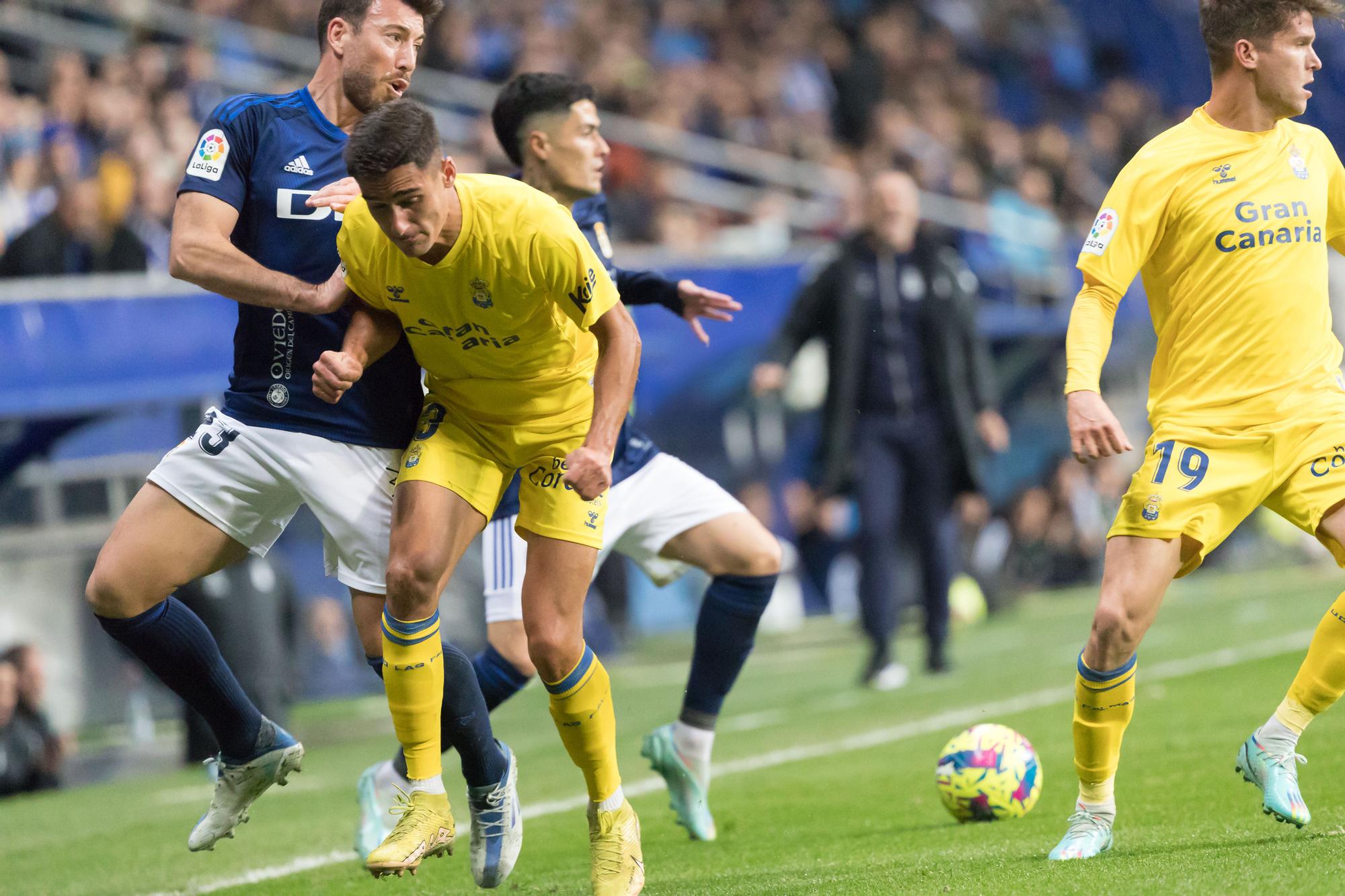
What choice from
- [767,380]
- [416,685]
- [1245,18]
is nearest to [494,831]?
[416,685]

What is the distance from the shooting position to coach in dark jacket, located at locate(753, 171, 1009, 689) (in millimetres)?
10898

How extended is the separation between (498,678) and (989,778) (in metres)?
1.79

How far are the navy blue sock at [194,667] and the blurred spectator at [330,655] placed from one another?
590 cm

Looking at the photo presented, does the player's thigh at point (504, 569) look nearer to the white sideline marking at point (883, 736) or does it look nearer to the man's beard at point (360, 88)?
the white sideline marking at point (883, 736)

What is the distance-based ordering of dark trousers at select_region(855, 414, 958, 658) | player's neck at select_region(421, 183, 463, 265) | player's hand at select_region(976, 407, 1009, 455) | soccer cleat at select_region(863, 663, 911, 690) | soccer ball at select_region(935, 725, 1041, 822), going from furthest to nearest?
1. dark trousers at select_region(855, 414, 958, 658)
2. soccer cleat at select_region(863, 663, 911, 690)
3. player's hand at select_region(976, 407, 1009, 455)
4. soccer ball at select_region(935, 725, 1041, 822)
5. player's neck at select_region(421, 183, 463, 265)

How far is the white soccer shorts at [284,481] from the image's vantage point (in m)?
5.21

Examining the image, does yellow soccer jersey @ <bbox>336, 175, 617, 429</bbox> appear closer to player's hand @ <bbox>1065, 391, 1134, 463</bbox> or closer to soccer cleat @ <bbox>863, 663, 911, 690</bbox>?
player's hand @ <bbox>1065, 391, 1134, 463</bbox>

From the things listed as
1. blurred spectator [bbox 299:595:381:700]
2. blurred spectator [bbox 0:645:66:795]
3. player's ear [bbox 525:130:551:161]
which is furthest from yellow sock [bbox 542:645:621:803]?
blurred spectator [bbox 299:595:381:700]

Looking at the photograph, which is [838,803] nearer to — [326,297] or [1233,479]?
[1233,479]

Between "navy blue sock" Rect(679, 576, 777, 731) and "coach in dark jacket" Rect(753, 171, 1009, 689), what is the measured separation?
4462 mm

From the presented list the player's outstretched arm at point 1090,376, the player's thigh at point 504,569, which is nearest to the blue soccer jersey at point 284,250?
the player's thigh at point 504,569

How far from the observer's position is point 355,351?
497 centimetres

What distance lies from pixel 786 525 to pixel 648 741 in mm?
7933

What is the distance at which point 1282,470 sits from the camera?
507 centimetres
